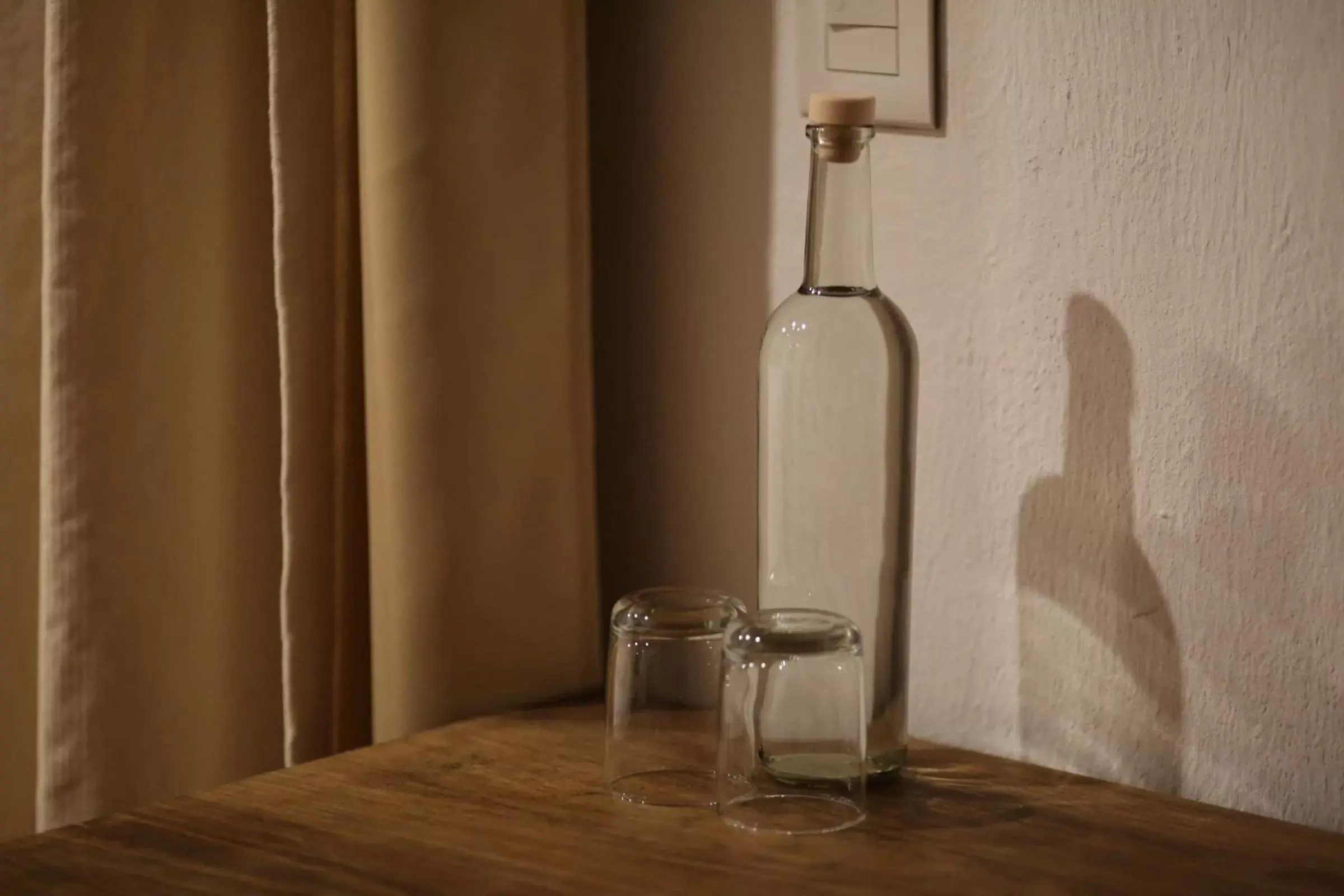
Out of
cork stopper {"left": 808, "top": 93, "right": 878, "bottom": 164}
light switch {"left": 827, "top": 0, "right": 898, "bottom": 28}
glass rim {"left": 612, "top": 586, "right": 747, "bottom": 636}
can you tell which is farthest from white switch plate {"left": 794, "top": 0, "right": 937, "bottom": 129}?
glass rim {"left": 612, "top": 586, "right": 747, "bottom": 636}

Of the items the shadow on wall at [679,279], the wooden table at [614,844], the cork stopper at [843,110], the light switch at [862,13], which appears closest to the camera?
the wooden table at [614,844]

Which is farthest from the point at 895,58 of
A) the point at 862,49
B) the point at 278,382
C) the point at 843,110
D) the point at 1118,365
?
the point at 278,382

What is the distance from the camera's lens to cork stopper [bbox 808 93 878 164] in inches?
30.8

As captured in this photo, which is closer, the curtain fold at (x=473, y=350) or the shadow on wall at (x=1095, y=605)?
the shadow on wall at (x=1095, y=605)

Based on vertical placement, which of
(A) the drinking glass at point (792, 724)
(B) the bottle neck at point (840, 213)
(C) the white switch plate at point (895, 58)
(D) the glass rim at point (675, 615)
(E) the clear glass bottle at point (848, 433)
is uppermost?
(C) the white switch plate at point (895, 58)

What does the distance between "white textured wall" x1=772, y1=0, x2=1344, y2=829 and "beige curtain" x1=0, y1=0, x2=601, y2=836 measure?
26 centimetres

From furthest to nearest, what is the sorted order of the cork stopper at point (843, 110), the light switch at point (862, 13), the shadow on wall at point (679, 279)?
the shadow on wall at point (679, 279), the light switch at point (862, 13), the cork stopper at point (843, 110)

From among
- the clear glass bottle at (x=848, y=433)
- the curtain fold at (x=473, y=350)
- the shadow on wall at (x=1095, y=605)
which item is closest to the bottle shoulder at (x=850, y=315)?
the clear glass bottle at (x=848, y=433)

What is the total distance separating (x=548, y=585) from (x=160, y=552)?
27cm

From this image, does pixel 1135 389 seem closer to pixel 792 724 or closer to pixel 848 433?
pixel 848 433

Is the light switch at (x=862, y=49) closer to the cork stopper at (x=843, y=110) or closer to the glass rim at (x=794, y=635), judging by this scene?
the cork stopper at (x=843, y=110)

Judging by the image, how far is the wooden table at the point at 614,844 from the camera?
2.18 ft

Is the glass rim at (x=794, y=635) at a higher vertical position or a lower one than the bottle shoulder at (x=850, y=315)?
lower

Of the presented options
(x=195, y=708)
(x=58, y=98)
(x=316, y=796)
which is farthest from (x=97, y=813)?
(x=58, y=98)
